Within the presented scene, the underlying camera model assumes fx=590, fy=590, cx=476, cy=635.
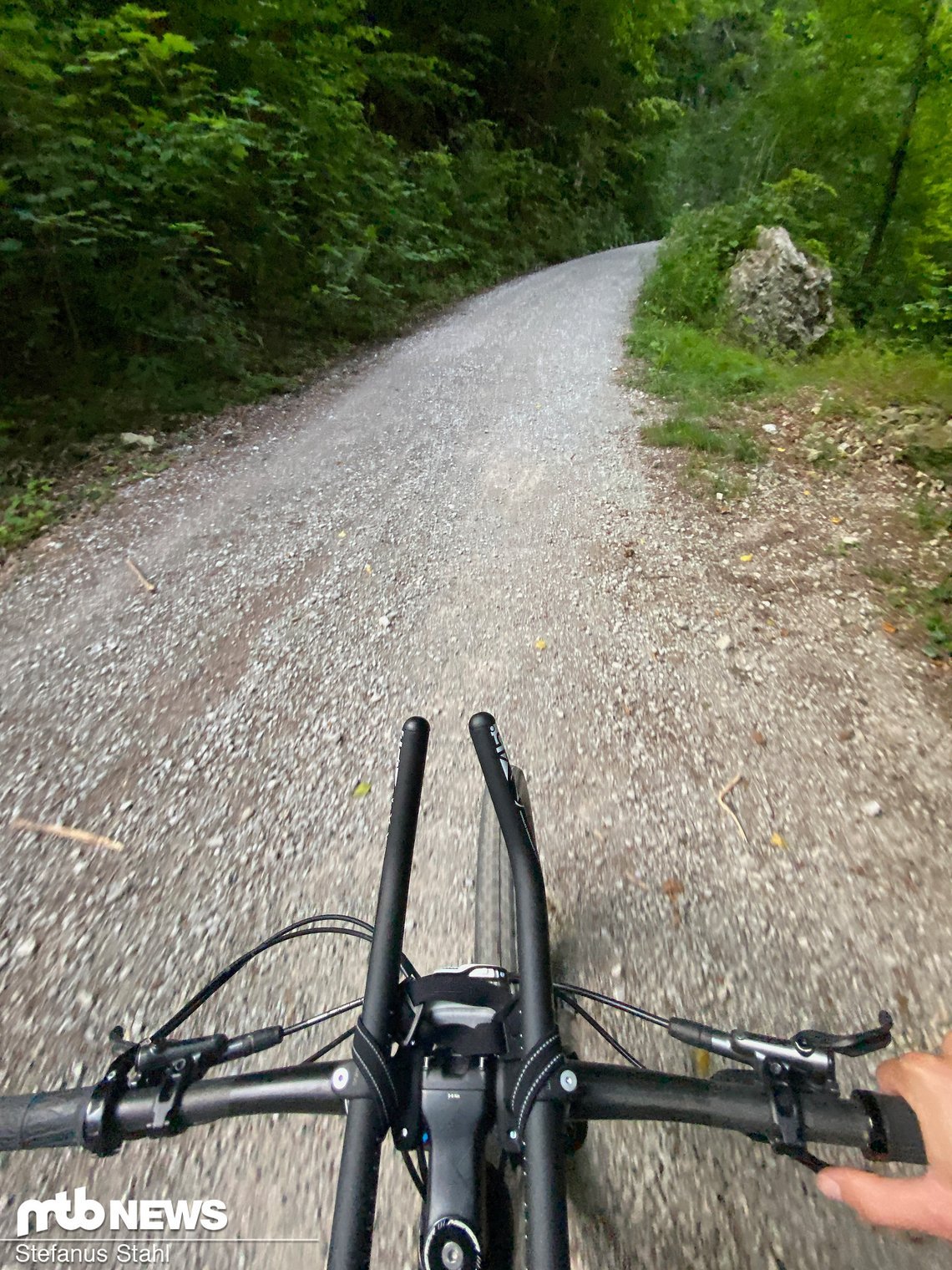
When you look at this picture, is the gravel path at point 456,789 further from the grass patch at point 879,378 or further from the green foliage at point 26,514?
the grass patch at point 879,378

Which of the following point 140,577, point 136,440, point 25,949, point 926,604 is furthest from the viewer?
point 136,440

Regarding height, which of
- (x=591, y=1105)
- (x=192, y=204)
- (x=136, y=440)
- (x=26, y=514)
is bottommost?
(x=26, y=514)

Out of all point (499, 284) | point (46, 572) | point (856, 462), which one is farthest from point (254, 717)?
point (499, 284)

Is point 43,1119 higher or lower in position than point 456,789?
higher

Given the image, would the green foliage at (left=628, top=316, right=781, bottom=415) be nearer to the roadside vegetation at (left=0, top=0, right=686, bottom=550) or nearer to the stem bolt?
the roadside vegetation at (left=0, top=0, right=686, bottom=550)

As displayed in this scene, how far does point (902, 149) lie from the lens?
874 cm

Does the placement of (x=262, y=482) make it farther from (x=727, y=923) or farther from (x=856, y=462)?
(x=856, y=462)

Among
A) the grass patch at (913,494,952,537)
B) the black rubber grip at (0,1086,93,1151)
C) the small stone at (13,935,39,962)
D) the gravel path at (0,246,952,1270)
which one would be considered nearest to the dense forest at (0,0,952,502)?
the gravel path at (0,246,952,1270)

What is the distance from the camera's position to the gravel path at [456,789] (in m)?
1.49

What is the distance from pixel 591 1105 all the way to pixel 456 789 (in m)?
1.59

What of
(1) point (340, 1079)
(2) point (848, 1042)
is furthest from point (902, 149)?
(1) point (340, 1079)

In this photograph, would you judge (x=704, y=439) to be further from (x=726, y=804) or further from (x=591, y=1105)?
(x=591, y=1105)

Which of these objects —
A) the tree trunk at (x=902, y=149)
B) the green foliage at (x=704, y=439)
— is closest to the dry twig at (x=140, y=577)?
the green foliage at (x=704, y=439)

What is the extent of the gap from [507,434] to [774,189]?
8.26m
